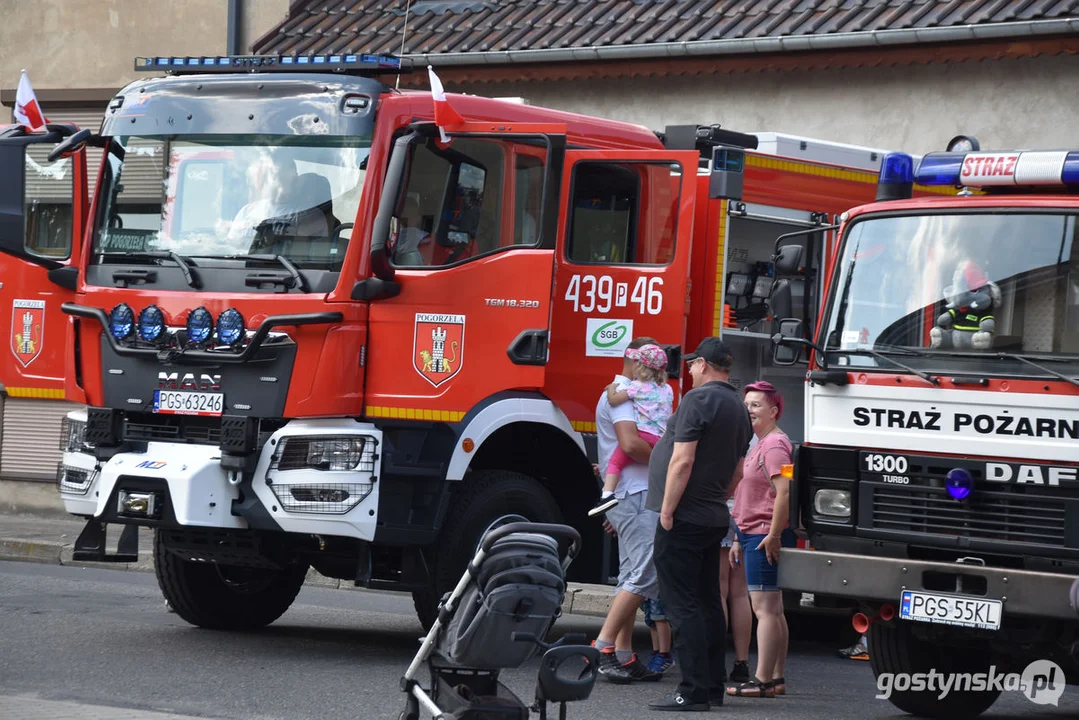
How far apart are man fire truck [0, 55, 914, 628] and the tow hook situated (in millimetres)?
1610

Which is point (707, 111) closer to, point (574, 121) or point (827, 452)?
point (574, 121)

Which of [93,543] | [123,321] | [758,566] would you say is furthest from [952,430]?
[93,543]

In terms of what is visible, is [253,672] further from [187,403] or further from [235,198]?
[235,198]

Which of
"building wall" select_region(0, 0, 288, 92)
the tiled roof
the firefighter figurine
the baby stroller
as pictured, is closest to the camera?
the baby stroller

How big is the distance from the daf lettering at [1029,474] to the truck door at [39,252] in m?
5.23

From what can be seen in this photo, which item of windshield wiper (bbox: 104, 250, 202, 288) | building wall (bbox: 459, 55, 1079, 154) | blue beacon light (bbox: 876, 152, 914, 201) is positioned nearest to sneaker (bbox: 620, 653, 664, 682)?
blue beacon light (bbox: 876, 152, 914, 201)

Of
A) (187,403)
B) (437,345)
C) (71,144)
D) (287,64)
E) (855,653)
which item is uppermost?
(287,64)

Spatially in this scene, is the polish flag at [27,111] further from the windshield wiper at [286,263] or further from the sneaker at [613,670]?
the sneaker at [613,670]

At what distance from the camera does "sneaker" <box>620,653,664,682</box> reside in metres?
9.40

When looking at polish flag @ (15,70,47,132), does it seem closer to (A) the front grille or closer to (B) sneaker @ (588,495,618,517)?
(B) sneaker @ (588,495,618,517)

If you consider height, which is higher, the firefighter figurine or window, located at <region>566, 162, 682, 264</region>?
window, located at <region>566, 162, 682, 264</region>

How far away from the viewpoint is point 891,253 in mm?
8398

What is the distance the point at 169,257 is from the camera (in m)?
9.62

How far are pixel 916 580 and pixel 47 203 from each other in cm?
573
